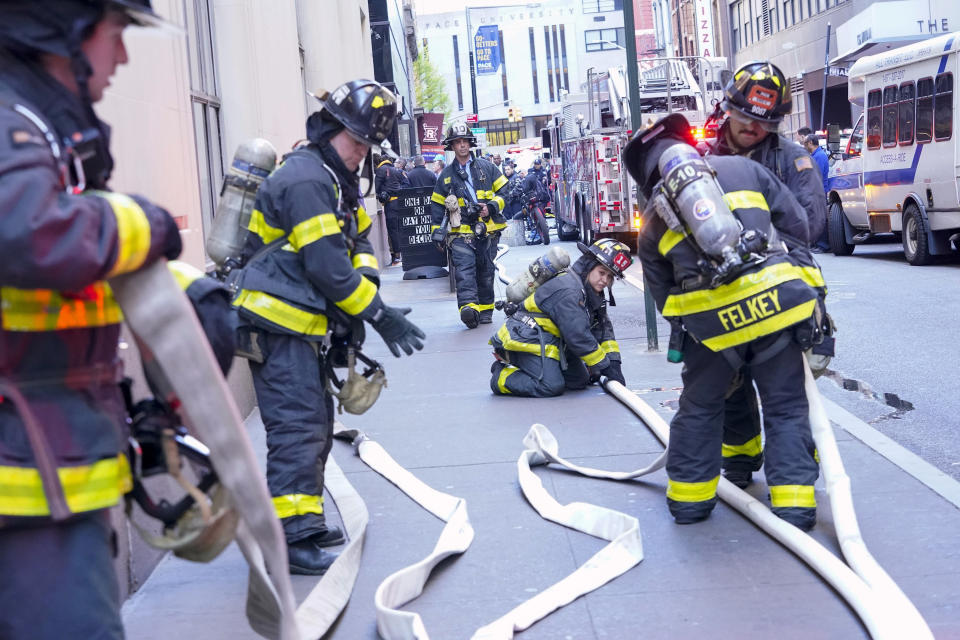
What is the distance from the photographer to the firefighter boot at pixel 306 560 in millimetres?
4688

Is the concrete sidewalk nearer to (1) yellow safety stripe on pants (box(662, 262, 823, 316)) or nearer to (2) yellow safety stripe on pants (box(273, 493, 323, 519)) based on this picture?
(2) yellow safety stripe on pants (box(273, 493, 323, 519))

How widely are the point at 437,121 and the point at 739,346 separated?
30079 millimetres

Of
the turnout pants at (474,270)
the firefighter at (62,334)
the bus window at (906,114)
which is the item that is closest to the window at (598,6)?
the bus window at (906,114)

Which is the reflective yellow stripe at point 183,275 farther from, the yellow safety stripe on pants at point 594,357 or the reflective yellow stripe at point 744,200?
the yellow safety stripe on pants at point 594,357

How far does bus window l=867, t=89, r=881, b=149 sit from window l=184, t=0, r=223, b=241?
10.8 m

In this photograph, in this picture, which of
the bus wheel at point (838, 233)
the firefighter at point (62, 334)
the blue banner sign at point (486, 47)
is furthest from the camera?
the blue banner sign at point (486, 47)

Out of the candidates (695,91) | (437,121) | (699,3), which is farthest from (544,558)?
(699,3)

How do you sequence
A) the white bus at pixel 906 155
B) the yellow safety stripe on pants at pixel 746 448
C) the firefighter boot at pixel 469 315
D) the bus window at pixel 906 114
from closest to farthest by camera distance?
the yellow safety stripe on pants at pixel 746 448 → the firefighter boot at pixel 469 315 → the white bus at pixel 906 155 → the bus window at pixel 906 114

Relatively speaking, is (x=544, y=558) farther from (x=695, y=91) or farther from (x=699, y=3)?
(x=699, y=3)

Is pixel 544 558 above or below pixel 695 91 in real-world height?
below

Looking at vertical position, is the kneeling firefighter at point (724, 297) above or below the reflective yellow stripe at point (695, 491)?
above

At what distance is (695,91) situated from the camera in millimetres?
21656

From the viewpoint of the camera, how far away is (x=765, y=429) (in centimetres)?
497

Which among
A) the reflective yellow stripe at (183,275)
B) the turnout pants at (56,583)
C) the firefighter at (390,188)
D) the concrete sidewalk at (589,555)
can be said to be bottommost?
the concrete sidewalk at (589,555)
